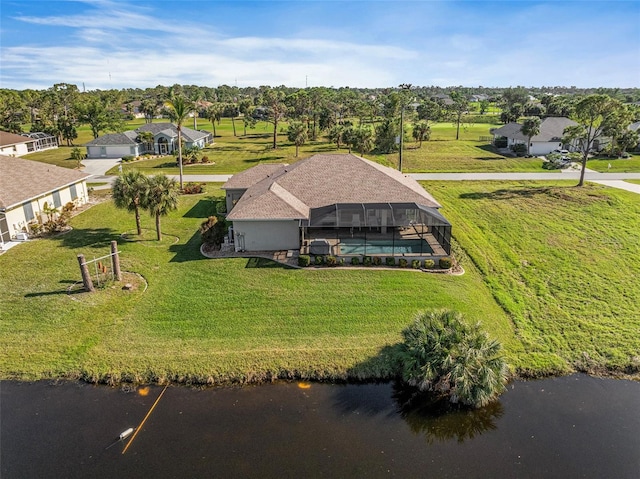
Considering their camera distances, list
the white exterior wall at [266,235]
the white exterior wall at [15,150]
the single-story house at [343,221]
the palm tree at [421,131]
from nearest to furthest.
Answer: the single-story house at [343,221], the white exterior wall at [266,235], the white exterior wall at [15,150], the palm tree at [421,131]

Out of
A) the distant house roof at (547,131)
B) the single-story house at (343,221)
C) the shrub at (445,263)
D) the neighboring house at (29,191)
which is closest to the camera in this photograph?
the shrub at (445,263)

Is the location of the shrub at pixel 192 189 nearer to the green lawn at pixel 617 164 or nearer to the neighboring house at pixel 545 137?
the green lawn at pixel 617 164

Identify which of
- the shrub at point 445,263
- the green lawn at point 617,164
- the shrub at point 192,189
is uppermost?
the green lawn at point 617,164

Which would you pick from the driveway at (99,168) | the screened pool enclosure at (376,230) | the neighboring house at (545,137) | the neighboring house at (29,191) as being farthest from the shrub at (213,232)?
the neighboring house at (545,137)

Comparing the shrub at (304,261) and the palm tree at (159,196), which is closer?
the shrub at (304,261)

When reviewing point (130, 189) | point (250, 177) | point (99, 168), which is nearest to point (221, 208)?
point (250, 177)

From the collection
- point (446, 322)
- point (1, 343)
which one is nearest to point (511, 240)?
point (446, 322)

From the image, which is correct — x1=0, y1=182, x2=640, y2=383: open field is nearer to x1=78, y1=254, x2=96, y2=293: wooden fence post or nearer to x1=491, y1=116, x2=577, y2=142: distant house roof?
x1=78, y1=254, x2=96, y2=293: wooden fence post
